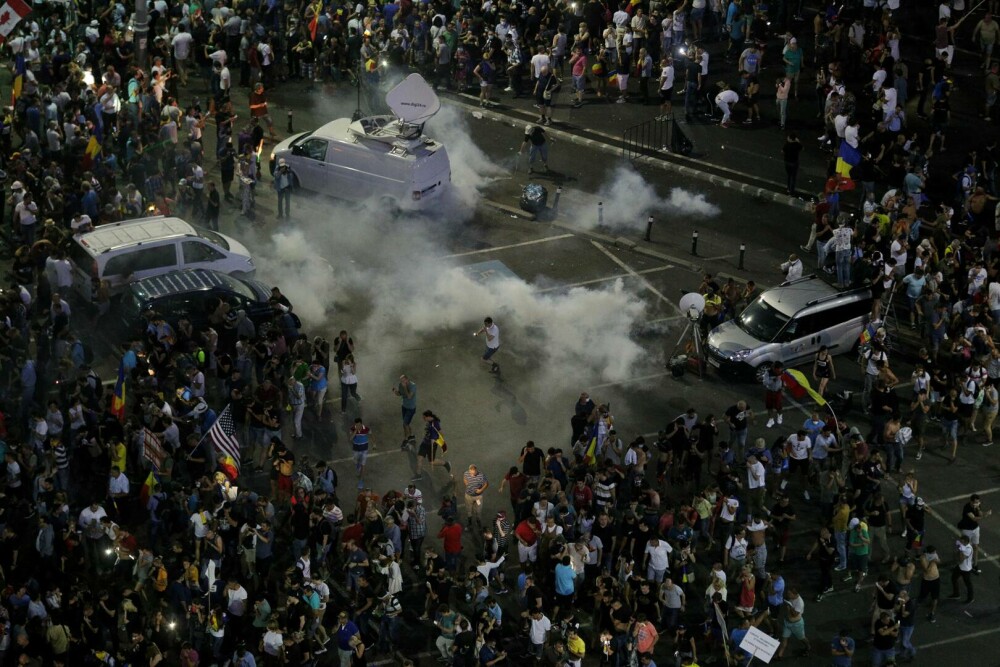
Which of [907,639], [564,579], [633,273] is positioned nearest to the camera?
[907,639]

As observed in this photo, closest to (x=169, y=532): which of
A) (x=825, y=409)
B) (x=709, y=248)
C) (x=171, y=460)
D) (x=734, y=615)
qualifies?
(x=171, y=460)

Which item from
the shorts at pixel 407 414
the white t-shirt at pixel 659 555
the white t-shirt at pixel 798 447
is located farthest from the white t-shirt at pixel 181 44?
the white t-shirt at pixel 659 555

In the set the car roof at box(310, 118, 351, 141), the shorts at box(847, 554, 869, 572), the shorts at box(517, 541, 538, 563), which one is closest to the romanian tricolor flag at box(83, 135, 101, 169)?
the car roof at box(310, 118, 351, 141)

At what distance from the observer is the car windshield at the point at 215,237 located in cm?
3108

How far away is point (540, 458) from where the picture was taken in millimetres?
25625

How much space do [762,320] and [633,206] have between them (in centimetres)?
732

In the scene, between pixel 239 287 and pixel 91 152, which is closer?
pixel 239 287

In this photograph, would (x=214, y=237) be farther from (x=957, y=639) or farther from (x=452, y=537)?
(x=957, y=639)

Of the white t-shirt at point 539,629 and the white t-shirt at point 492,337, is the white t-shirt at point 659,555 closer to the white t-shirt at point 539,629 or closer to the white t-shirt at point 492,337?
the white t-shirt at point 539,629

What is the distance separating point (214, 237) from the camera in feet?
103

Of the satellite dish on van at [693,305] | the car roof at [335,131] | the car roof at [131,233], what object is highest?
the satellite dish on van at [693,305]

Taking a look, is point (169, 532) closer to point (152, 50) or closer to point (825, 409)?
point (825, 409)

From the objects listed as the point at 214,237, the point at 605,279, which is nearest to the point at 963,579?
the point at 605,279

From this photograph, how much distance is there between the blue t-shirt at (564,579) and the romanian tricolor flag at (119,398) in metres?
8.43
